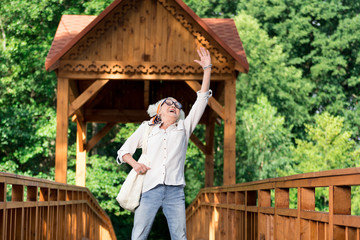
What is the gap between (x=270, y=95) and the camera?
3719 centimetres

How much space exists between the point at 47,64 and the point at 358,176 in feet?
32.3

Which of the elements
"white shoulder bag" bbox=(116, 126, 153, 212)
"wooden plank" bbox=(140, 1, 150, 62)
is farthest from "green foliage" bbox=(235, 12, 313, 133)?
"white shoulder bag" bbox=(116, 126, 153, 212)

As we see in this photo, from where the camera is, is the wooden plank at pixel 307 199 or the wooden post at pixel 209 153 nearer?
the wooden plank at pixel 307 199

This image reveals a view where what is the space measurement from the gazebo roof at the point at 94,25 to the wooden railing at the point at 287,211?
3.58 meters

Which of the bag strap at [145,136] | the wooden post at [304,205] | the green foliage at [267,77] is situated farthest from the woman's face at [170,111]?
the green foliage at [267,77]

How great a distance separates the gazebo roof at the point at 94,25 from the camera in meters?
12.7

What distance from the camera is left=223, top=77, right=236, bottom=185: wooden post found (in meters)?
13.0

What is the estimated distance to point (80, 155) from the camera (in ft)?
59.4

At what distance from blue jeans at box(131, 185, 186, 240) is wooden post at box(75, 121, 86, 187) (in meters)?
12.3

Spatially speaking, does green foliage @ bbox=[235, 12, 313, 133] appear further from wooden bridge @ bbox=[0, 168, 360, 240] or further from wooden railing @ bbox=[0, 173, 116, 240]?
wooden bridge @ bbox=[0, 168, 360, 240]

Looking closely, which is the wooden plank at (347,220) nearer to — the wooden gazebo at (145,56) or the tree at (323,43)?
the wooden gazebo at (145,56)

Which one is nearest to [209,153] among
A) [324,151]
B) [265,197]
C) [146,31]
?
[146,31]

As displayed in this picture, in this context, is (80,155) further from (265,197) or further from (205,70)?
(205,70)

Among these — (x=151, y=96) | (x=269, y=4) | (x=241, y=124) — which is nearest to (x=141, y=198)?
(x=151, y=96)
